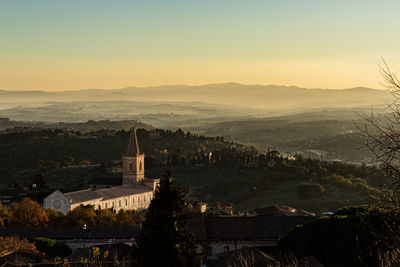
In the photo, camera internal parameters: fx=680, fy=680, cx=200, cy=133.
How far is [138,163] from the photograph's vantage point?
86.2 meters

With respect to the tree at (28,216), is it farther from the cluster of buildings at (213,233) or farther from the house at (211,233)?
the cluster of buildings at (213,233)

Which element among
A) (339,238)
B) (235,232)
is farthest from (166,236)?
(235,232)

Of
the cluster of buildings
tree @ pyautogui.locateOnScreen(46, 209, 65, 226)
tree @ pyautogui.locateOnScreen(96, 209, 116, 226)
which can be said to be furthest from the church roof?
the cluster of buildings

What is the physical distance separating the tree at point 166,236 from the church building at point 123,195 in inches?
1587

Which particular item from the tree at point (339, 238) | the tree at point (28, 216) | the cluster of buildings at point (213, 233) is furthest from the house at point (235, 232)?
the tree at point (28, 216)

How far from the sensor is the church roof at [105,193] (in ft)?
217

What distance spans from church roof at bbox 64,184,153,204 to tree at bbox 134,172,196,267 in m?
40.9

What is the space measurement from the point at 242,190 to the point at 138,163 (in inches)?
592

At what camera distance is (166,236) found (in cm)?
2372

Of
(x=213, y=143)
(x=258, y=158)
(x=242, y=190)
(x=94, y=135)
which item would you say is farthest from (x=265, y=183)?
(x=94, y=135)

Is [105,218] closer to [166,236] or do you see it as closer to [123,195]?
[123,195]

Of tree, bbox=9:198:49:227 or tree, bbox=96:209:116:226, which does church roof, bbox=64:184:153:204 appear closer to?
tree, bbox=96:209:116:226

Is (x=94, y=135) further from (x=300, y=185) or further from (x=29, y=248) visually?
(x=29, y=248)

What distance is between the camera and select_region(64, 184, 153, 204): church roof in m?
66.2
